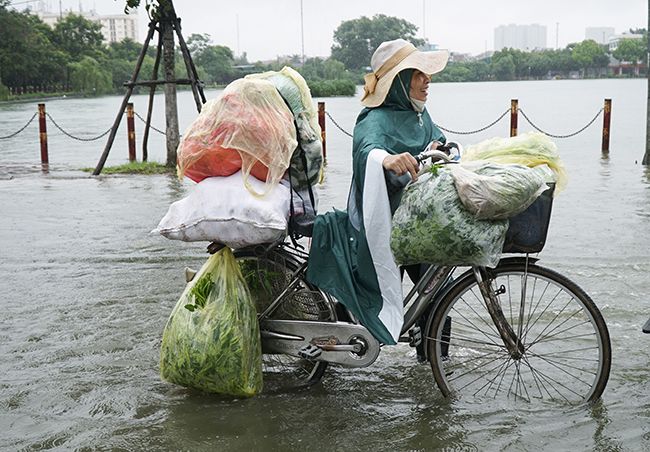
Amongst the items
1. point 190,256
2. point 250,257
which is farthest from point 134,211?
point 250,257

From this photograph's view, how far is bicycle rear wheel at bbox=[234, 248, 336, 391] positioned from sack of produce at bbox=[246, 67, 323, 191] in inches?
15.2

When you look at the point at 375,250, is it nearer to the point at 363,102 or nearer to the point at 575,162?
the point at 363,102

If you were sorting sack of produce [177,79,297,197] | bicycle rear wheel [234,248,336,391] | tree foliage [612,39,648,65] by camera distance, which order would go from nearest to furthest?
sack of produce [177,79,297,197], bicycle rear wheel [234,248,336,391], tree foliage [612,39,648,65]

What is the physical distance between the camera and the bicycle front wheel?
2.93m

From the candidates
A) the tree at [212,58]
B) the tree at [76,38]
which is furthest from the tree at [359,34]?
the tree at [76,38]

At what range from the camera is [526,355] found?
3.15m

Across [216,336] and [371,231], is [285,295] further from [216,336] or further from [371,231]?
Answer: [371,231]

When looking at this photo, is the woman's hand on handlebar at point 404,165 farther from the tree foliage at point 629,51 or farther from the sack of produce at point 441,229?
the tree foliage at point 629,51

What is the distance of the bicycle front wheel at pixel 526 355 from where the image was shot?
9.62 ft

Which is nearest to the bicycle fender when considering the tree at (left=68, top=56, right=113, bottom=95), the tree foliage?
the tree at (left=68, top=56, right=113, bottom=95)

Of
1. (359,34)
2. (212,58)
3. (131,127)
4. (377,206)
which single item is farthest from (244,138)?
(359,34)

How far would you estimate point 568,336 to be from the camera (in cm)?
392

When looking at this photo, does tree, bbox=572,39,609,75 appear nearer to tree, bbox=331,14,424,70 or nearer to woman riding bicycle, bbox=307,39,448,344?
tree, bbox=331,14,424,70

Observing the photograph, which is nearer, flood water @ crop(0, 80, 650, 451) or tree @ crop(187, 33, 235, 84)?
flood water @ crop(0, 80, 650, 451)
